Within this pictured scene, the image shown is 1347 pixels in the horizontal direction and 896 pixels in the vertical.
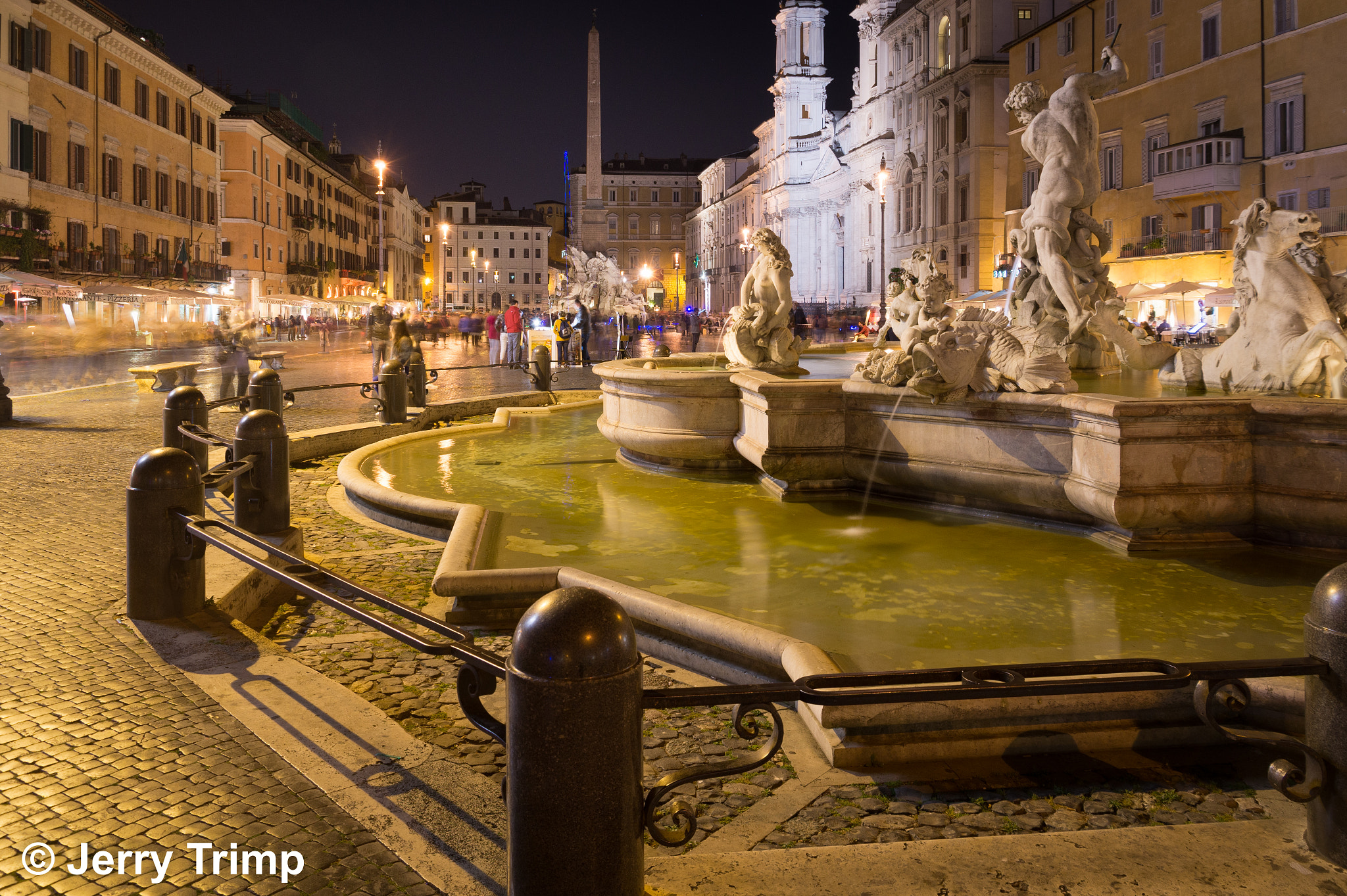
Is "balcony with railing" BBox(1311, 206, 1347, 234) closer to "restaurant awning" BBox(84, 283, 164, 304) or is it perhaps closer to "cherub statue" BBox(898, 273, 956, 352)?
"cherub statue" BBox(898, 273, 956, 352)

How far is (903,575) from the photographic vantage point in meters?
5.02

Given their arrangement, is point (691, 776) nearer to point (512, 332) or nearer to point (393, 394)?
point (393, 394)

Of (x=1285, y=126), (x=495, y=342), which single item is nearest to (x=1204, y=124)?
(x=1285, y=126)

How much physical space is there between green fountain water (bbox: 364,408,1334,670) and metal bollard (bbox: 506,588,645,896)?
168 cm

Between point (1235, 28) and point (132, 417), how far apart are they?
106 ft

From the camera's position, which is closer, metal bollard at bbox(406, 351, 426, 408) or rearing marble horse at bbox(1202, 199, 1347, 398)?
rearing marble horse at bbox(1202, 199, 1347, 398)

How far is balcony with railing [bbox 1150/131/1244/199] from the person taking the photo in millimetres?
31125

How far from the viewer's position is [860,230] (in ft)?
204

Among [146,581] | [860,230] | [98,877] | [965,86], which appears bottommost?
[98,877]

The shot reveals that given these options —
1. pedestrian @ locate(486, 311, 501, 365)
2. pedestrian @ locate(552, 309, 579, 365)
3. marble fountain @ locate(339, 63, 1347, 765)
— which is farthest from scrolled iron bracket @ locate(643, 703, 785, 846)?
pedestrian @ locate(486, 311, 501, 365)

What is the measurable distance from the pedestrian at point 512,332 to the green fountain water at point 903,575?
18.1 metres

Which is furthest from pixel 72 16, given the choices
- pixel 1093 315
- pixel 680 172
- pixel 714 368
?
pixel 680 172

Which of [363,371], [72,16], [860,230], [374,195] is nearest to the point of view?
[363,371]

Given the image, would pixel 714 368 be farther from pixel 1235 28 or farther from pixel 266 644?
pixel 1235 28
